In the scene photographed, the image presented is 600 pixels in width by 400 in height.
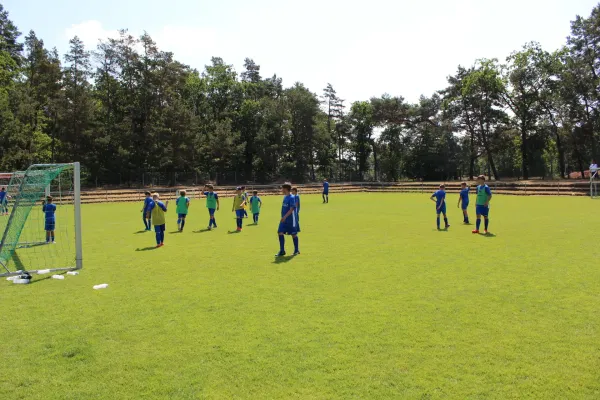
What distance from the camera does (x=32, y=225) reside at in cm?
2131

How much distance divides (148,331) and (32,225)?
19220 millimetres

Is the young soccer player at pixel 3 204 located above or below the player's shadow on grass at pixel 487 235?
above

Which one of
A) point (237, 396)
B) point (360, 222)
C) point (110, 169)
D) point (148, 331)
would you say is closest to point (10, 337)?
point (148, 331)

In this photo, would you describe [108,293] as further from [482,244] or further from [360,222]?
[360,222]

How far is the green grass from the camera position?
172 inches

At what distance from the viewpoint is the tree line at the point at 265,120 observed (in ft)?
155

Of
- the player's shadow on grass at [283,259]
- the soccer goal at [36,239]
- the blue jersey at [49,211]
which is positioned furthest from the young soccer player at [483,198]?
the blue jersey at [49,211]

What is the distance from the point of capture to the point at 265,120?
201 feet

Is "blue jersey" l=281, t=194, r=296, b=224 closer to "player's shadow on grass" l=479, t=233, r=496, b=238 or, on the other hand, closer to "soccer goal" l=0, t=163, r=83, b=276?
"soccer goal" l=0, t=163, r=83, b=276

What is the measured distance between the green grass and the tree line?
136 feet

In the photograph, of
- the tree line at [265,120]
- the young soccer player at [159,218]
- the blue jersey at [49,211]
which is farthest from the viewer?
the tree line at [265,120]

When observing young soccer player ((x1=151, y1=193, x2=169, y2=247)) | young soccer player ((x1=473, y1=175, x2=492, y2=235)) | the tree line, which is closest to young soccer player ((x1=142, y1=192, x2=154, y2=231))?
young soccer player ((x1=151, y1=193, x2=169, y2=247))

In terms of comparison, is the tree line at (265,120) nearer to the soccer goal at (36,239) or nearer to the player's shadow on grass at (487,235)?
the soccer goal at (36,239)

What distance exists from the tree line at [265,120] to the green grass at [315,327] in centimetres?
4160
